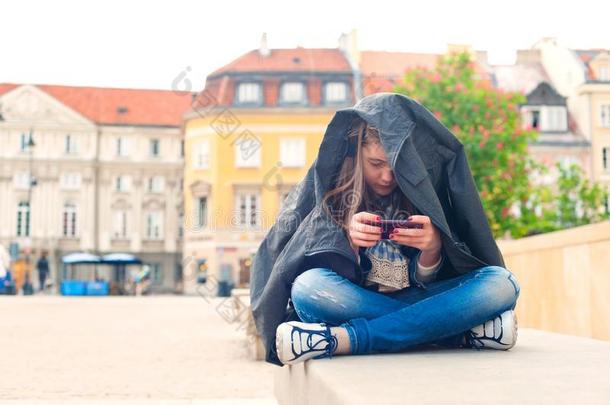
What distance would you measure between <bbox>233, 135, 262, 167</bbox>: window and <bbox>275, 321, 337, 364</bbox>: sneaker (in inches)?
1674

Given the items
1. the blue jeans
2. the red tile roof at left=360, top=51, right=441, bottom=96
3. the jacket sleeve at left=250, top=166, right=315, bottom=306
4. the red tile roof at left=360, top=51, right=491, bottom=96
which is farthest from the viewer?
the red tile roof at left=360, top=51, right=441, bottom=96

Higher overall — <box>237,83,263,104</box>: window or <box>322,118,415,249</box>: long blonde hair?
<box>237,83,263,104</box>: window

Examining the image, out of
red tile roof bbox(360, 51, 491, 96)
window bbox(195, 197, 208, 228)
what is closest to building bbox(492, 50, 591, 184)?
red tile roof bbox(360, 51, 491, 96)

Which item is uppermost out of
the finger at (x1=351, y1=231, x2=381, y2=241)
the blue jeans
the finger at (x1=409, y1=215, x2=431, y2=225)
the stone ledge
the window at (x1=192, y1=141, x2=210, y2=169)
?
the window at (x1=192, y1=141, x2=210, y2=169)

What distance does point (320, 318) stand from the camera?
288cm

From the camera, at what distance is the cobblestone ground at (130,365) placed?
18.5 ft

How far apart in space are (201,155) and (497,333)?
45.0 m

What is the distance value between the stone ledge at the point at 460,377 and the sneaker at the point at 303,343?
4 cm

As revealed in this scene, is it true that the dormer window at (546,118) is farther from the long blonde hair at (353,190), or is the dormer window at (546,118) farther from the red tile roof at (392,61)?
Answer: the long blonde hair at (353,190)

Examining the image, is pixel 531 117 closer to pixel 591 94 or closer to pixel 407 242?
pixel 591 94

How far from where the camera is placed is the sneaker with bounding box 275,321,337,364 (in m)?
2.73

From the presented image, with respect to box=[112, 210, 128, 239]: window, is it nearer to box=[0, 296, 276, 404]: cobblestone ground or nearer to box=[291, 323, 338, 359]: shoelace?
box=[0, 296, 276, 404]: cobblestone ground

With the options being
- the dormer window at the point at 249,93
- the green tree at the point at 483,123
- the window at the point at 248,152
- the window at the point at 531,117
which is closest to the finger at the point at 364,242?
the green tree at the point at 483,123

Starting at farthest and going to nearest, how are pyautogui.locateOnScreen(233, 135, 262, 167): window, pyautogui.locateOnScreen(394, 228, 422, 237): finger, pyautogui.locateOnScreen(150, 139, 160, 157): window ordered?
pyautogui.locateOnScreen(150, 139, 160, 157): window < pyautogui.locateOnScreen(233, 135, 262, 167): window < pyautogui.locateOnScreen(394, 228, 422, 237): finger
